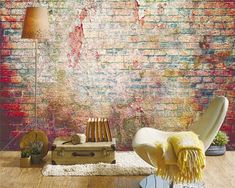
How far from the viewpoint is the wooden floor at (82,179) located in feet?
16.4

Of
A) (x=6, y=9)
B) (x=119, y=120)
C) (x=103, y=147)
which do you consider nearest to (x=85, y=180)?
(x=103, y=147)

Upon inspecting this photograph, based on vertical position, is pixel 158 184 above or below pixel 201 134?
below

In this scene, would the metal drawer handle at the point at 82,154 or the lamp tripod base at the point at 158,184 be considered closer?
the lamp tripod base at the point at 158,184

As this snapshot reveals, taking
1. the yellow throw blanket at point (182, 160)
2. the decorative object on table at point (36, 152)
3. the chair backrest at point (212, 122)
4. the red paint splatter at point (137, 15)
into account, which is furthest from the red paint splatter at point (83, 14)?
the yellow throw blanket at point (182, 160)

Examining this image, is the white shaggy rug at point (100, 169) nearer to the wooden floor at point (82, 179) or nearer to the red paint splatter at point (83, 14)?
the wooden floor at point (82, 179)

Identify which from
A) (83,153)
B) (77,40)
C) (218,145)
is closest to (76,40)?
(77,40)

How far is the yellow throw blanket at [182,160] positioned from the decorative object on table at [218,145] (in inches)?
64.2

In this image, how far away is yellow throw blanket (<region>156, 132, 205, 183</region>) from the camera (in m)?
4.32

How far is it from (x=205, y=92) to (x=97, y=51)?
4.54 ft

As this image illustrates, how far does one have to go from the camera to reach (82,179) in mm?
5191

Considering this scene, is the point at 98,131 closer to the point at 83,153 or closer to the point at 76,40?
the point at 83,153

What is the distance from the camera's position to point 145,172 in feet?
17.6

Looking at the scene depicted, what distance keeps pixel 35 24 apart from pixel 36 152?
4.55 ft

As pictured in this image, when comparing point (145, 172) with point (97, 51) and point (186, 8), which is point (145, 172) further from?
point (186, 8)
